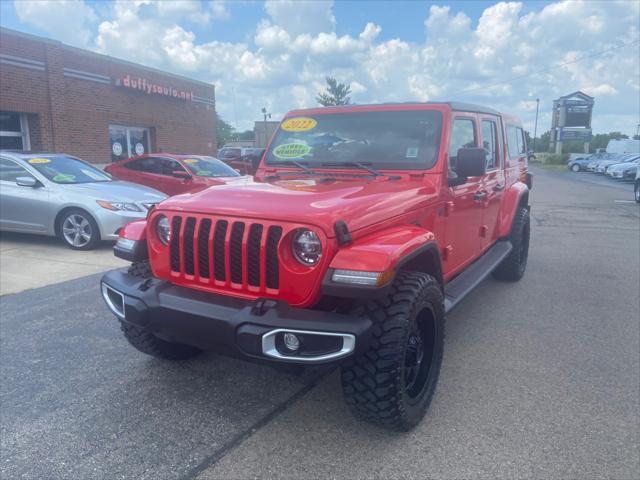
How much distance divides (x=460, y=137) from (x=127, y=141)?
18416 mm

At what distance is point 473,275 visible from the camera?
4.25 meters

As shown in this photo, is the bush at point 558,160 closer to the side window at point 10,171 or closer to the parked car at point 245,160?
the parked car at point 245,160

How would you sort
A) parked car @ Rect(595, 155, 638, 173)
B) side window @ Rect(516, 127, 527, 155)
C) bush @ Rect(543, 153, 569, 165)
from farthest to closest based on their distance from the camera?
bush @ Rect(543, 153, 569, 165) < parked car @ Rect(595, 155, 638, 173) < side window @ Rect(516, 127, 527, 155)

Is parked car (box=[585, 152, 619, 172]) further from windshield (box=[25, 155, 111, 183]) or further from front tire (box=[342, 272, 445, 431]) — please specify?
front tire (box=[342, 272, 445, 431])

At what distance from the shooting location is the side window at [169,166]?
10867mm

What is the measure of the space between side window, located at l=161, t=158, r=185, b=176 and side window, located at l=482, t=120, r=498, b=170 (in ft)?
24.5

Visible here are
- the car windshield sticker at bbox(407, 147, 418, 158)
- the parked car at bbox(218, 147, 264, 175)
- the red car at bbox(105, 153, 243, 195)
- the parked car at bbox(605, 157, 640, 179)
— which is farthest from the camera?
the parked car at bbox(605, 157, 640, 179)

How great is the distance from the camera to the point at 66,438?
108 inches

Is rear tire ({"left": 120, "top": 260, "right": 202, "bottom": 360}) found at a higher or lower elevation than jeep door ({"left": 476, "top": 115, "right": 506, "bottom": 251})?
lower

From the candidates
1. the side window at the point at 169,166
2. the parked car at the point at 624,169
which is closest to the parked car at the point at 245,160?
the side window at the point at 169,166

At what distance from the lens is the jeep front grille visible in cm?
253

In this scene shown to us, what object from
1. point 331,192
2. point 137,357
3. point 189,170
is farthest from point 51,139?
point 331,192

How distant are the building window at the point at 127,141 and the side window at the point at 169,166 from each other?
9030 mm

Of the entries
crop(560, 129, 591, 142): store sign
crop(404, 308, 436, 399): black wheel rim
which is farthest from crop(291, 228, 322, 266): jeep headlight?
crop(560, 129, 591, 142): store sign
